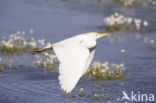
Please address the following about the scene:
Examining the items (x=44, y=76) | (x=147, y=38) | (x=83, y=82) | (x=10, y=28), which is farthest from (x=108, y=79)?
(x=10, y=28)

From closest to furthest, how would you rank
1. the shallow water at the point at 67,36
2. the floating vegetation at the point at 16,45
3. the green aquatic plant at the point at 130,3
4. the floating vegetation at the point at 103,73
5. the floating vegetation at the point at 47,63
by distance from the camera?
the shallow water at the point at 67,36 → the floating vegetation at the point at 103,73 → the floating vegetation at the point at 47,63 → the floating vegetation at the point at 16,45 → the green aquatic plant at the point at 130,3

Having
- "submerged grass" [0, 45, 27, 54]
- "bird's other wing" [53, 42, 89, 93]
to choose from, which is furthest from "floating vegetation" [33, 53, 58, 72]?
"bird's other wing" [53, 42, 89, 93]

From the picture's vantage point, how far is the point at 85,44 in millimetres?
5160

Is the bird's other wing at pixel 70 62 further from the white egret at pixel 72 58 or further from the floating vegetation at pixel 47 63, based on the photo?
the floating vegetation at pixel 47 63

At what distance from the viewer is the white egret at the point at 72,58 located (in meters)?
4.41

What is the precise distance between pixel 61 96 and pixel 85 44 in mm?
863

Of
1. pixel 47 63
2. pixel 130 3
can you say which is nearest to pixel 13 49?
pixel 47 63

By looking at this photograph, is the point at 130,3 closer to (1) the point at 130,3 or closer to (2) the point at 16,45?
(1) the point at 130,3

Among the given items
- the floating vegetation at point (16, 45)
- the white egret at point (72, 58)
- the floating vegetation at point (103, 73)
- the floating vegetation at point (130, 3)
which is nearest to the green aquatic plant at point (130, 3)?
the floating vegetation at point (130, 3)

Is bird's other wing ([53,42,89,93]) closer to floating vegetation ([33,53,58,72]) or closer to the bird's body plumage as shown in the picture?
the bird's body plumage

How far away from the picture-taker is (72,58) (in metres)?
4.74

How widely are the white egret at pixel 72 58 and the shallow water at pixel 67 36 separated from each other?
0.81m

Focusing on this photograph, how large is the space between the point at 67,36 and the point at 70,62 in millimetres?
4128

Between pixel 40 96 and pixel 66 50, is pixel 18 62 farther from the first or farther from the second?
pixel 66 50
